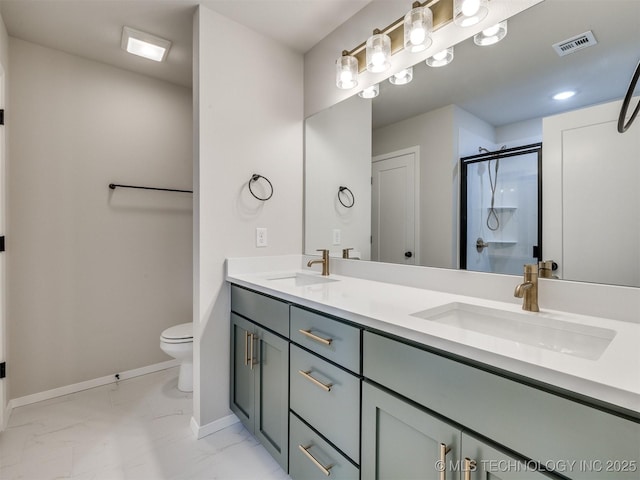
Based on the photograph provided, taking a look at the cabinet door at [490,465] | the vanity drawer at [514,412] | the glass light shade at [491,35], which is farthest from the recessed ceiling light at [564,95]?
the cabinet door at [490,465]

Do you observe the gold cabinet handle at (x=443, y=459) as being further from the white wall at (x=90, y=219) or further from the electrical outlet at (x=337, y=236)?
the white wall at (x=90, y=219)

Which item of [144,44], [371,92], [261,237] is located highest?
[144,44]

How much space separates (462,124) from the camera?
1.38m

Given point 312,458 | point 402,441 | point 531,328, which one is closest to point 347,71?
point 531,328

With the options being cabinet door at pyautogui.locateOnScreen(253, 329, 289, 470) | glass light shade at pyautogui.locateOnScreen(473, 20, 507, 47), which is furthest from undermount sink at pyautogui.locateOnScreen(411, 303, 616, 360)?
glass light shade at pyautogui.locateOnScreen(473, 20, 507, 47)

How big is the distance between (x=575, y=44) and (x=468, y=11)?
0.41m

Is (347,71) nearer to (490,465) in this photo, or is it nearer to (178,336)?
(490,465)

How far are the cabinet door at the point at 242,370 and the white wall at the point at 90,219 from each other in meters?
1.12

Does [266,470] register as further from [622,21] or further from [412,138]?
[622,21]

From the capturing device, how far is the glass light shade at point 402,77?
155 cm

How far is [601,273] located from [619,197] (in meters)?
0.24

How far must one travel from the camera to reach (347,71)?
174 cm

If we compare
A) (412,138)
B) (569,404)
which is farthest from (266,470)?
(412,138)

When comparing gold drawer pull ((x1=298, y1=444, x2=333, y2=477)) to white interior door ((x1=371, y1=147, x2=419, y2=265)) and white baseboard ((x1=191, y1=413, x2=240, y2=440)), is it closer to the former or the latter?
white baseboard ((x1=191, y1=413, x2=240, y2=440))
